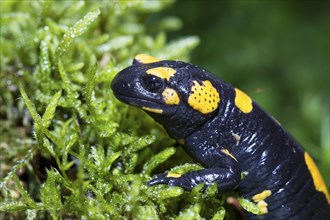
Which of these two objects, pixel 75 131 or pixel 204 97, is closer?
pixel 75 131

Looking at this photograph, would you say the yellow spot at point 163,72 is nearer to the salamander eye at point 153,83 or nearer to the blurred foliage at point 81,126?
the salamander eye at point 153,83

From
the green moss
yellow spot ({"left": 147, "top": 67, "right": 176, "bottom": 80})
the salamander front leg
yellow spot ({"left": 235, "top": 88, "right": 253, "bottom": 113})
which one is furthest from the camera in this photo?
yellow spot ({"left": 235, "top": 88, "right": 253, "bottom": 113})

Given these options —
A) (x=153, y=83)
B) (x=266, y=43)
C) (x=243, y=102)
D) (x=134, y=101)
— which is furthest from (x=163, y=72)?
(x=266, y=43)

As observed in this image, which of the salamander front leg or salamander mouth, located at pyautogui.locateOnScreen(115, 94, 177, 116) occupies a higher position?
salamander mouth, located at pyautogui.locateOnScreen(115, 94, 177, 116)

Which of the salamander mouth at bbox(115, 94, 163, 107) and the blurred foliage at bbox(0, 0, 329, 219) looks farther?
the salamander mouth at bbox(115, 94, 163, 107)

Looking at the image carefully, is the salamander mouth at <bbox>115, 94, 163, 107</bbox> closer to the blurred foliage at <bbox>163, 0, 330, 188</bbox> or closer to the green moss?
the green moss

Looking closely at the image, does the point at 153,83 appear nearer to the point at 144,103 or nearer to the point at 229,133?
the point at 144,103

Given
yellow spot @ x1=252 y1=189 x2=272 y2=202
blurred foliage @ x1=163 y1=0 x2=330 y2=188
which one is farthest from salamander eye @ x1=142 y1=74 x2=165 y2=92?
blurred foliage @ x1=163 y1=0 x2=330 y2=188
